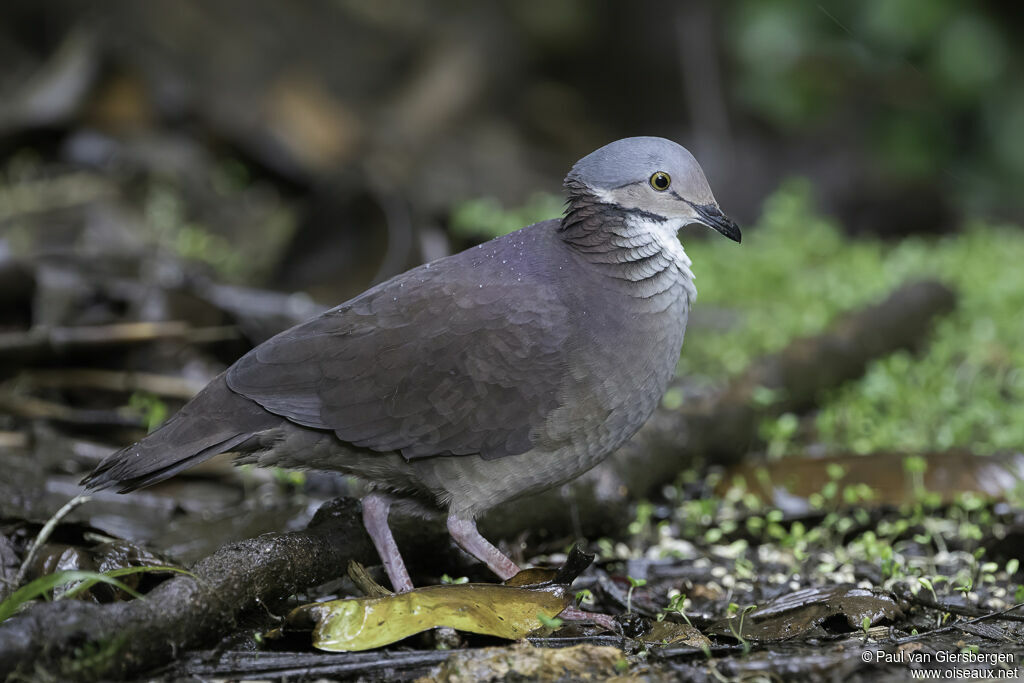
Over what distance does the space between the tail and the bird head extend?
1.31 m

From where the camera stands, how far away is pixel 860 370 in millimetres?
6000

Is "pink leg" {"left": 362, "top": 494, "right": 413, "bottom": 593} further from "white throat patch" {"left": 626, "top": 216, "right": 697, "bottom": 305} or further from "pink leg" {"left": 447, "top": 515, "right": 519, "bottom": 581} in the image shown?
"white throat patch" {"left": 626, "top": 216, "right": 697, "bottom": 305}

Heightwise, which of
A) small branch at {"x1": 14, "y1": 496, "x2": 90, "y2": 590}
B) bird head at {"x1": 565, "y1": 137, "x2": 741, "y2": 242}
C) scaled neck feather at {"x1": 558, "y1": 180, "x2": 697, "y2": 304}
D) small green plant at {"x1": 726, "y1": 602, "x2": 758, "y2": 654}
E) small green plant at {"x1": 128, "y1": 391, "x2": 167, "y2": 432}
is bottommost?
small green plant at {"x1": 726, "y1": 602, "x2": 758, "y2": 654}

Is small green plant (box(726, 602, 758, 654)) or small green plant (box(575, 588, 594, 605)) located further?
small green plant (box(575, 588, 594, 605))

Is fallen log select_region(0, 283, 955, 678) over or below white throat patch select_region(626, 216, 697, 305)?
below

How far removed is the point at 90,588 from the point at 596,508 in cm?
185

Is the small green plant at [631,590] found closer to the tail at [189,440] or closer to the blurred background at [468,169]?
the tail at [189,440]

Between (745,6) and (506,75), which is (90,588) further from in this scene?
(506,75)

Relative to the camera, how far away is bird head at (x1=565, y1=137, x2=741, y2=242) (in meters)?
3.46

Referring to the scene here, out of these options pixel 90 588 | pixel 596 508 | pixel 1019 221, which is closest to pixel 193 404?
pixel 90 588

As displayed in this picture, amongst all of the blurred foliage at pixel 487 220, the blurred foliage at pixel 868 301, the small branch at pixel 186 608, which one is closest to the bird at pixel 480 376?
the small branch at pixel 186 608

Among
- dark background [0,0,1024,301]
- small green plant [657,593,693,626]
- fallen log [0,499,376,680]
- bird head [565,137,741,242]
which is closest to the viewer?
fallen log [0,499,376,680]

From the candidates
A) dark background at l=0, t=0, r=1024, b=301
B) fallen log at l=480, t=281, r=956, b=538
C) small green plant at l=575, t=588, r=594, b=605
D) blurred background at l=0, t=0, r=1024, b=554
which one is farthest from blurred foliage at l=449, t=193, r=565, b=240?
small green plant at l=575, t=588, r=594, b=605

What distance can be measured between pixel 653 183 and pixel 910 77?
742 cm
